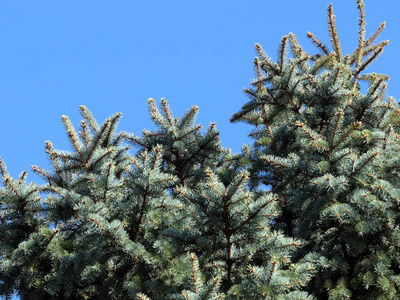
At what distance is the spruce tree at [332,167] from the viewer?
586cm

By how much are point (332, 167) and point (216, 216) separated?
1.65m

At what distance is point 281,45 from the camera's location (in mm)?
8180

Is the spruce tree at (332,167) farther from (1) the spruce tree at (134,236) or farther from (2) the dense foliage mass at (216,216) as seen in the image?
A: (1) the spruce tree at (134,236)

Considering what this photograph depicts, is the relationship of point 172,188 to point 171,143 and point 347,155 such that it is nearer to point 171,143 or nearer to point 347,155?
point 171,143

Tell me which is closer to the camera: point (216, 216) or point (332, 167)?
point (216, 216)

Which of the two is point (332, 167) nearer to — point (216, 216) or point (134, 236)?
point (216, 216)

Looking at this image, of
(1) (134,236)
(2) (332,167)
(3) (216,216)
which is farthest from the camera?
(2) (332,167)

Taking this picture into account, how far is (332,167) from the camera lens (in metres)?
6.35

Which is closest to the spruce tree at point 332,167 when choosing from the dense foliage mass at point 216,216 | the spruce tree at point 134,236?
the dense foliage mass at point 216,216

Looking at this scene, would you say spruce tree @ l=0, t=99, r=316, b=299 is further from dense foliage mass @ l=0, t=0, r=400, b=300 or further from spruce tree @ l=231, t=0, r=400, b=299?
spruce tree @ l=231, t=0, r=400, b=299

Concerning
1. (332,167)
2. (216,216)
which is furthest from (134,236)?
(332,167)

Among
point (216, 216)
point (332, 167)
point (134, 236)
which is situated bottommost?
point (216, 216)

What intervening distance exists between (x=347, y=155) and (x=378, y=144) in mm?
730

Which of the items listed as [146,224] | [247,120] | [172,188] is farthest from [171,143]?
[146,224]
